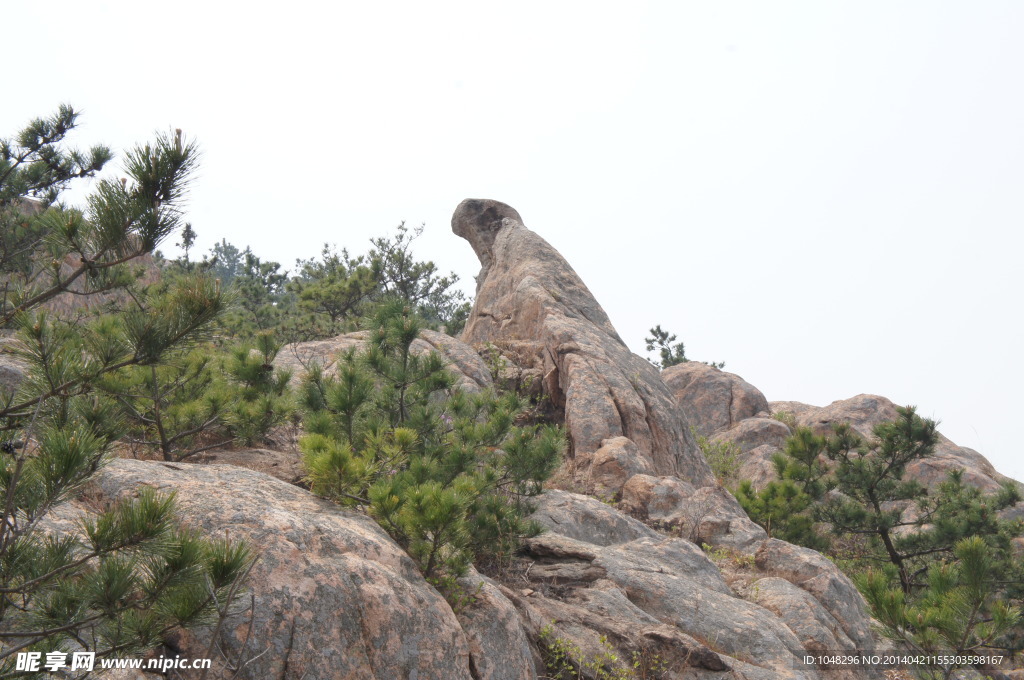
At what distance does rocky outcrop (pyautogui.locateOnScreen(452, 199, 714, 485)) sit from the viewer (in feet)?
44.4

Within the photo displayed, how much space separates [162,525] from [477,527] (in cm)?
431

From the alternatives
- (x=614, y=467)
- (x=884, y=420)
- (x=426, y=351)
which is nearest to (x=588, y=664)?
(x=614, y=467)

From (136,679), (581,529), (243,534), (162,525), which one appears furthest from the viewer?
(581,529)

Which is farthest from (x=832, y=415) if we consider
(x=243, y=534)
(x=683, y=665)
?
(x=243, y=534)

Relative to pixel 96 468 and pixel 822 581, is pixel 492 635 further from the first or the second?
pixel 822 581

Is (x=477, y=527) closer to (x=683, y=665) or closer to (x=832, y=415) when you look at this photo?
(x=683, y=665)

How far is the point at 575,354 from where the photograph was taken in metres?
14.8

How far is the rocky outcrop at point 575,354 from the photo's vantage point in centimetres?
1352

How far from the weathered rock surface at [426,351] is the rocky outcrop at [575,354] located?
60.6 inches

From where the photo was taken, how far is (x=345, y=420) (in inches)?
282

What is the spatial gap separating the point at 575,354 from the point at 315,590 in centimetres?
1066

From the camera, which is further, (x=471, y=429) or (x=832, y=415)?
(x=832, y=415)

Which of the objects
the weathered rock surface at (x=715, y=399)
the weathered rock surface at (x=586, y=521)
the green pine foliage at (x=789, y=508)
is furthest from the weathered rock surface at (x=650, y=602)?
the weathered rock surface at (x=715, y=399)

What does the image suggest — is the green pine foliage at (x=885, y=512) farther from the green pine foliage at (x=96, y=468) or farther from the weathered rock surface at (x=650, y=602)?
the green pine foliage at (x=96, y=468)
